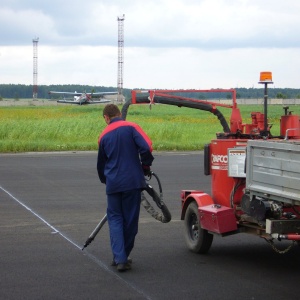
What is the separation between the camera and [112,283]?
804 cm

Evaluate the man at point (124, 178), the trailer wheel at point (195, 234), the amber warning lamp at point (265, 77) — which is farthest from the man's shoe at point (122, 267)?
the amber warning lamp at point (265, 77)

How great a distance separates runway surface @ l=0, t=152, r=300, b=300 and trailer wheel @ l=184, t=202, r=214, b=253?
0.12 metres

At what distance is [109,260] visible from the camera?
9203 millimetres

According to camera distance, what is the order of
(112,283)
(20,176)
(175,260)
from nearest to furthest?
(112,283), (175,260), (20,176)

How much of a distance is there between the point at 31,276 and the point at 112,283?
919 mm

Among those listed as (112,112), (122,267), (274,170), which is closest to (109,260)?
(122,267)

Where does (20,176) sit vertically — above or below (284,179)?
below

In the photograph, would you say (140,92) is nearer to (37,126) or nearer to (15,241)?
(15,241)

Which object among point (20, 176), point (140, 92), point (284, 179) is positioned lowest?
point (20, 176)

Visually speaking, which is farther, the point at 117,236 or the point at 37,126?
the point at 37,126

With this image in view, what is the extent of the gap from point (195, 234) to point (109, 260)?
1.27m

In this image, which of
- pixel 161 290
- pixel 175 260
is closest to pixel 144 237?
pixel 175 260

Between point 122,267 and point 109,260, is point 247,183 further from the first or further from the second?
point 109,260

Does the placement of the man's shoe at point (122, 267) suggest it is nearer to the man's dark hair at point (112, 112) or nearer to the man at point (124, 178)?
the man at point (124, 178)
